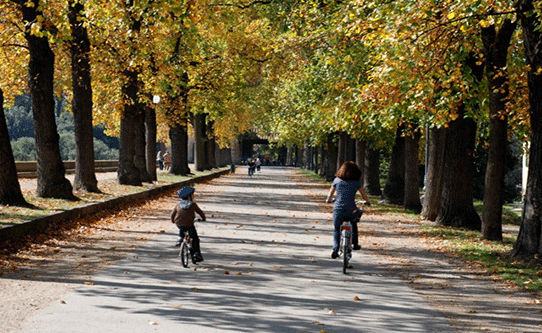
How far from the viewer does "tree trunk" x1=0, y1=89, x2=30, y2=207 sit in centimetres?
1702

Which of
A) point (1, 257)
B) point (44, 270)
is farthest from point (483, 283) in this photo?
point (1, 257)

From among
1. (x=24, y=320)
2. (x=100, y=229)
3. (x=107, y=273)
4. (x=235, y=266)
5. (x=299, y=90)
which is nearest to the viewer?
(x=24, y=320)

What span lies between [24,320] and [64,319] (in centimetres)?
38

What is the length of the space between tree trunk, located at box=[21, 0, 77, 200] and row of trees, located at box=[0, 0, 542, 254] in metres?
0.03

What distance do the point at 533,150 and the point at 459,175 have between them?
6133mm

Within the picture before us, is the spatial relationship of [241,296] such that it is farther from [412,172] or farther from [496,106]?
[412,172]

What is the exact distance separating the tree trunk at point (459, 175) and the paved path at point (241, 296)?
18.4 ft

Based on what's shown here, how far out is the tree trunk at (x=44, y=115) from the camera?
19422 mm

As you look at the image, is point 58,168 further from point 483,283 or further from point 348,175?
point 483,283

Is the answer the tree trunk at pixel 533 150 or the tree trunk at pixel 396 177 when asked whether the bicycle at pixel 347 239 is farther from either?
the tree trunk at pixel 396 177

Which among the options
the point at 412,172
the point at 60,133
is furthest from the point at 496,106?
the point at 60,133

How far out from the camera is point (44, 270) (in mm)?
11023

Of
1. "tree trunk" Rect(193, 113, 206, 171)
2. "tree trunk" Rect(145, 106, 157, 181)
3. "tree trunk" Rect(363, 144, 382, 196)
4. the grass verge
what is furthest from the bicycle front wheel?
"tree trunk" Rect(193, 113, 206, 171)

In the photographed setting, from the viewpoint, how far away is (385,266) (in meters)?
12.6
